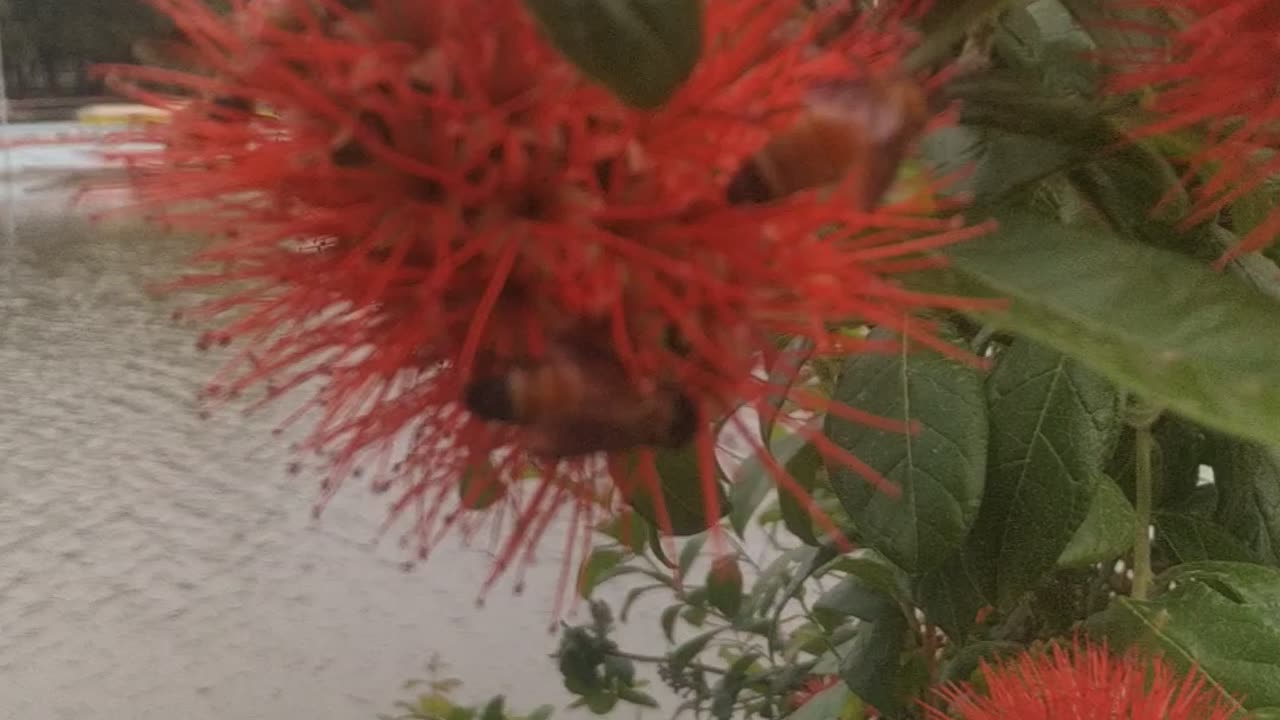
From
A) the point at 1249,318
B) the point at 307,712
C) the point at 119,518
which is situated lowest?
the point at 307,712

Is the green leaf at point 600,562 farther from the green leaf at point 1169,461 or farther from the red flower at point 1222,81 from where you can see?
the red flower at point 1222,81

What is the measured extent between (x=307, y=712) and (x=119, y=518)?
19 centimetres

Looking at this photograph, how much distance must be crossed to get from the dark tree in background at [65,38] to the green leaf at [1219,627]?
1.02ft

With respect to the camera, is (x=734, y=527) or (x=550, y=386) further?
(x=734, y=527)

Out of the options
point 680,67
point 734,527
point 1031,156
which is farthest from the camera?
point 734,527

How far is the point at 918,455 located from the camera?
12.9 inches

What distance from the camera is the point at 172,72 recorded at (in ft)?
0.74

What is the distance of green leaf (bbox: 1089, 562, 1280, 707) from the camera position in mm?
344

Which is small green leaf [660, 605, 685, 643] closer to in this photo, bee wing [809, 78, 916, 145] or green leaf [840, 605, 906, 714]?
green leaf [840, 605, 906, 714]

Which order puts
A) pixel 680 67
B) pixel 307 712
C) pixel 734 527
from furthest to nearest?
pixel 307 712 < pixel 734 527 < pixel 680 67

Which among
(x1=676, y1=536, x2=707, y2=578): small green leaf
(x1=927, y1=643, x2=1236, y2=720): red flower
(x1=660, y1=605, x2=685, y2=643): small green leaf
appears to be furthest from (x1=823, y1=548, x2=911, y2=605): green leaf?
(x1=660, y1=605, x2=685, y2=643): small green leaf

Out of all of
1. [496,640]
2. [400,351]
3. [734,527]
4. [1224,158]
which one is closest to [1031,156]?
[1224,158]

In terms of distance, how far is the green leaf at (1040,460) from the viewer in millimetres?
342

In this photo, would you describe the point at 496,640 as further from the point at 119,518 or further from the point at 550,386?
the point at 550,386
